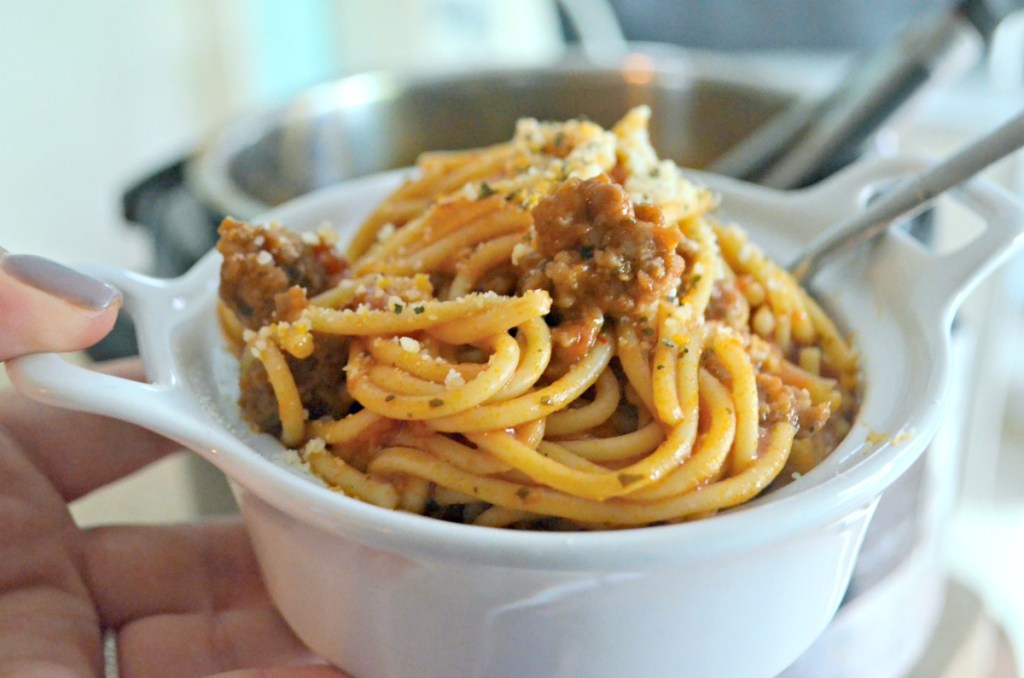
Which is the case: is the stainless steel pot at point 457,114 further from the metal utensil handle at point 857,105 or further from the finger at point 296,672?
the finger at point 296,672

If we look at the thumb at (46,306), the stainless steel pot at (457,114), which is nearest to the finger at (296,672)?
the thumb at (46,306)

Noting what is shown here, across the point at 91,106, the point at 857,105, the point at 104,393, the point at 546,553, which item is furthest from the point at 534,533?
the point at 91,106

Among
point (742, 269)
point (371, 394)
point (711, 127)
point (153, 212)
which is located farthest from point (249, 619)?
point (711, 127)

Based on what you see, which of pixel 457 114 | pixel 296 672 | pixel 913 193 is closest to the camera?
pixel 296 672

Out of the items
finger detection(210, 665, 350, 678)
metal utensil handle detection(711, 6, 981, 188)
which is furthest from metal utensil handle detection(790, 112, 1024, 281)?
finger detection(210, 665, 350, 678)

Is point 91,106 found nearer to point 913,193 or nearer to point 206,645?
point 206,645

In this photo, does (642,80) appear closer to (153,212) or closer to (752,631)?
(153,212)

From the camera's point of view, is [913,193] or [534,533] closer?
[534,533]

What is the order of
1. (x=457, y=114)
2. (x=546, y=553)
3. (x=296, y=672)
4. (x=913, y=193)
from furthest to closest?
(x=457, y=114)
(x=913, y=193)
(x=296, y=672)
(x=546, y=553)
